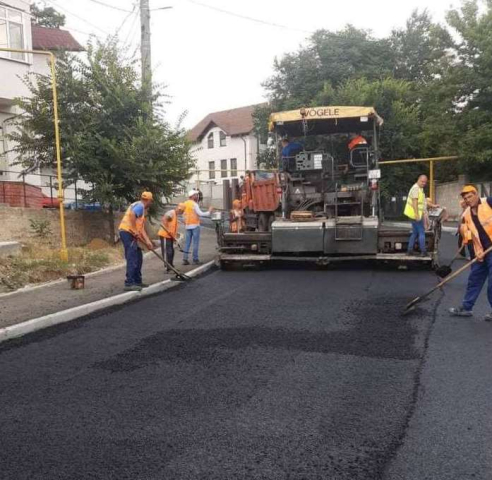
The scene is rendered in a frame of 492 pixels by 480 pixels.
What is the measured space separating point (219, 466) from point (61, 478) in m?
0.84

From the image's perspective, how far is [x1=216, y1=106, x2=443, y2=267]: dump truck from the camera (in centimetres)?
991

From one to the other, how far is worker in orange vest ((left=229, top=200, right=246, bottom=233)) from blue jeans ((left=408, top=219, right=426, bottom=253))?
3515mm

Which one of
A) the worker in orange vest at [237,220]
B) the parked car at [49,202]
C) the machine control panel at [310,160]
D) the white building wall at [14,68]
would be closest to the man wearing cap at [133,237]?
the worker in orange vest at [237,220]

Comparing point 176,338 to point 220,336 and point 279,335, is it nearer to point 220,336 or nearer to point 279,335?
point 220,336

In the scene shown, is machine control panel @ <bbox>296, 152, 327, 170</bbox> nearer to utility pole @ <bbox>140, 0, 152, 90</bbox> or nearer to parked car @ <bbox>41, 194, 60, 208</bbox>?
utility pole @ <bbox>140, 0, 152, 90</bbox>

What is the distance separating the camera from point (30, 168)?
13.7 metres

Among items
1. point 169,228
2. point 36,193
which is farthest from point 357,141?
point 36,193

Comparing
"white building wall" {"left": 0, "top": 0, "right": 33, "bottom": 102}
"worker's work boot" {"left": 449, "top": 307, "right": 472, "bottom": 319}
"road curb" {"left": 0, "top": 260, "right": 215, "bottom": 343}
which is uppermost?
"white building wall" {"left": 0, "top": 0, "right": 33, "bottom": 102}

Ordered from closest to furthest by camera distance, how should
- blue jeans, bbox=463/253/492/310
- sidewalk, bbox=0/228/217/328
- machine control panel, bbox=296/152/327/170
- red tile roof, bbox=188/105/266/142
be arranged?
blue jeans, bbox=463/253/492/310 < sidewalk, bbox=0/228/217/328 < machine control panel, bbox=296/152/327/170 < red tile roof, bbox=188/105/266/142

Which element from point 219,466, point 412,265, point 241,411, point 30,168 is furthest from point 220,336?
point 30,168

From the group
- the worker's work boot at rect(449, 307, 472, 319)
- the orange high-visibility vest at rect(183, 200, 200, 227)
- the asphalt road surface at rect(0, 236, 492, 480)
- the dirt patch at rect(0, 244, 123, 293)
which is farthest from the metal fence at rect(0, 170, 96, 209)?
the worker's work boot at rect(449, 307, 472, 319)

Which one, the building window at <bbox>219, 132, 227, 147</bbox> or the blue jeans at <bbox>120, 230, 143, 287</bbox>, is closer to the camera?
the blue jeans at <bbox>120, 230, 143, 287</bbox>

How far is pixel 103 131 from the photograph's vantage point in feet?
43.9

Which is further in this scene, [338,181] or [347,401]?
[338,181]
